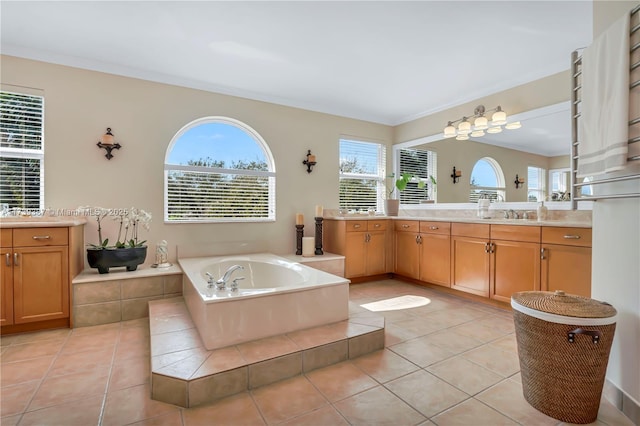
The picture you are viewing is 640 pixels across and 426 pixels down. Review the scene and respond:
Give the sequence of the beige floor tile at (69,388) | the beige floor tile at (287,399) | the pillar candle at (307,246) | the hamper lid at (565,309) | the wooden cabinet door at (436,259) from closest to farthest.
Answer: the hamper lid at (565,309) < the beige floor tile at (287,399) < the beige floor tile at (69,388) < the wooden cabinet door at (436,259) < the pillar candle at (307,246)

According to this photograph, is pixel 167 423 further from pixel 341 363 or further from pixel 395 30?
pixel 395 30

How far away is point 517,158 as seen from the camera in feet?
11.4

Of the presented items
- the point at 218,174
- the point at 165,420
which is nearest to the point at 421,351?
the point at 165,420

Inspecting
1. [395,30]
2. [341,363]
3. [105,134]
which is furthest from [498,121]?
[105,134]

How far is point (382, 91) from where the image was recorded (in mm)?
3799

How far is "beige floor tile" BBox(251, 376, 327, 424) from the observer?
1.51m

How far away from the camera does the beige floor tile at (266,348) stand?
1.81 metres

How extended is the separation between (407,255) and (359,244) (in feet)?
2.20

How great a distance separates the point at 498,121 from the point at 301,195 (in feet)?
8.43

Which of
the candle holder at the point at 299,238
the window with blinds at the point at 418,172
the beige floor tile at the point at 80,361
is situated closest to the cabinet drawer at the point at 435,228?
the window with blinds at the point at 418,172

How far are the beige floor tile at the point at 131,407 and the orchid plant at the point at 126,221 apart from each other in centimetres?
169

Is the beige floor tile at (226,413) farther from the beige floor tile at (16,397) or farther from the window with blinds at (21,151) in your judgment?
the window with blinds at (21,151)

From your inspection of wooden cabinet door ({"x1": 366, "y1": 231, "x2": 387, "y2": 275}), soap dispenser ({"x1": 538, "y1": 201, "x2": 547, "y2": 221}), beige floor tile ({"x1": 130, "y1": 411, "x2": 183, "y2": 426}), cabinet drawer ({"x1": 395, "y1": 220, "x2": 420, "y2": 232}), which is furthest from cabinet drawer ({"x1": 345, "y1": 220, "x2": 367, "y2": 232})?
beige floor tile ({"x1": 130, "y1": 411, "x2": 183, "y2": 426})

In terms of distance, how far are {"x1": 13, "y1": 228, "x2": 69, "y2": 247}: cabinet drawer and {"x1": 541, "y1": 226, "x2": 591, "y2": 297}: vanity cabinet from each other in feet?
13.5
